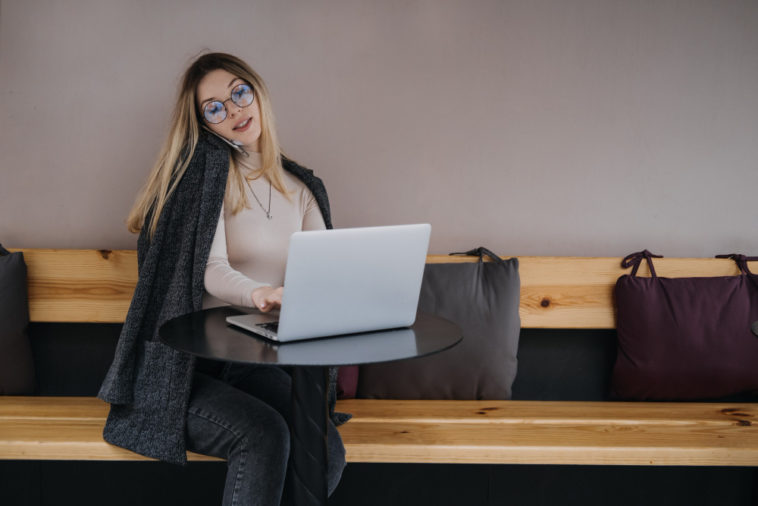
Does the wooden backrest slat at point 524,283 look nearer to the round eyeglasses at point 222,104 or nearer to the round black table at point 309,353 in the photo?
the round eyeglasses at point 222,104

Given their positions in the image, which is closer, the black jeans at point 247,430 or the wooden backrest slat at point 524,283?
the black jeans at point 247,430

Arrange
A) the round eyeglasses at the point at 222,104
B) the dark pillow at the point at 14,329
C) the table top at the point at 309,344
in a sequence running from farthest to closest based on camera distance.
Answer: the dark pillow at the point at 14,329, the round eyeglasses at the point at 222,104, the table top at the point at 309,344

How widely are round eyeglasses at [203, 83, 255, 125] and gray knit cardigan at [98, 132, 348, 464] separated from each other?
0.08 meters

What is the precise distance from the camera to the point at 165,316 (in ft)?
5.06

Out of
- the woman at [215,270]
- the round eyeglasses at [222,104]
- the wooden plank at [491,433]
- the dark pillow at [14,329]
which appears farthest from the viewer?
the dark pillow at [14,329]

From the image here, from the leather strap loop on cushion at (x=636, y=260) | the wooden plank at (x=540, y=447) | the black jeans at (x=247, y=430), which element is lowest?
the wooden plank at (x=540, y=447)

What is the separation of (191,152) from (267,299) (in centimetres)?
56

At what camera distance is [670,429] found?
1.70m

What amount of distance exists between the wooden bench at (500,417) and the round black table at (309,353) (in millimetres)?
310

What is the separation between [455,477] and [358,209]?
3.00 feet

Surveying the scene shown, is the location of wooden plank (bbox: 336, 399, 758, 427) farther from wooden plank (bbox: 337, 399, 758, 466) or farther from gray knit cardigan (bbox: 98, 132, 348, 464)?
gray knit cardigan (bbox: 98, 132, 348, 464)

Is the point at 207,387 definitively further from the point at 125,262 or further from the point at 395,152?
the point at 395,152

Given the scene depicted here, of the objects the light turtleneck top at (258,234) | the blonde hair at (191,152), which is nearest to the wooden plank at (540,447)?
the light turtleneck top at (258,234)

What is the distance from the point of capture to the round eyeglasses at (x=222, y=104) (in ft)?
5.50
